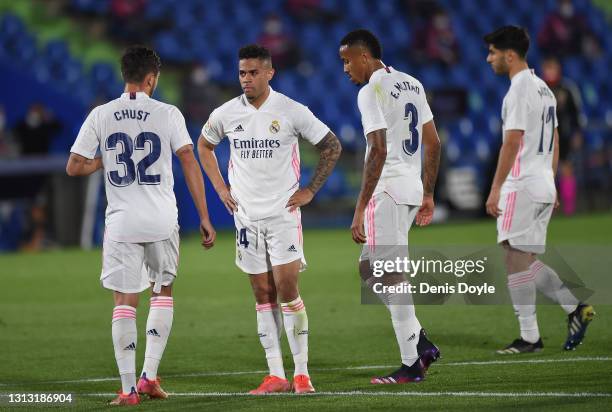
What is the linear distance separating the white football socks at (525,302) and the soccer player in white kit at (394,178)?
110cm

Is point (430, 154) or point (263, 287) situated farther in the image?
point (430, 154)

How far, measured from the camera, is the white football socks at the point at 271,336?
673 centimetres

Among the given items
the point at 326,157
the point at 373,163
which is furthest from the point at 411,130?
the point at 326,157

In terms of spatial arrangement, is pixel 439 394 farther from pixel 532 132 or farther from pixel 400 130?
pixel 532 132

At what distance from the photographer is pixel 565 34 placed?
25.2 meters

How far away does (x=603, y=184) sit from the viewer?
21453 mm

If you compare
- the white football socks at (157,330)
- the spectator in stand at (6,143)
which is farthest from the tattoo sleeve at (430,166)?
the spectator in stand at (6,143)

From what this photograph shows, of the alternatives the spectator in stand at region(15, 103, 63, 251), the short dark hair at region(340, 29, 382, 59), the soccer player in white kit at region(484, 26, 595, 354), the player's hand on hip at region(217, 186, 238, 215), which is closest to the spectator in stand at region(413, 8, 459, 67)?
the spectator in stand at region(15, 103, 63, 251)

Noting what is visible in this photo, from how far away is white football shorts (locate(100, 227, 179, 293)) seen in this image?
21.1 feet

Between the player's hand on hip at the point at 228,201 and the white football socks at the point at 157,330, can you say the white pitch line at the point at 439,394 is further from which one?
the player's hand on hip at the point at 228,201

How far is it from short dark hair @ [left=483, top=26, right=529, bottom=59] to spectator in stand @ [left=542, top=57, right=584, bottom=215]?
5.80 metres

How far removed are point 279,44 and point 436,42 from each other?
3695 mm

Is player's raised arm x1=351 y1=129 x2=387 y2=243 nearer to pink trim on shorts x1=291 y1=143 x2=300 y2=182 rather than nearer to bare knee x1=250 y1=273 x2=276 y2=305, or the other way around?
pink trim on shorts x1=291 y1=143 x2=300 y2=182

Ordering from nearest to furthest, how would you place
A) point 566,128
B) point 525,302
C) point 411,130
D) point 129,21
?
point 411,130, point 525,302, point 566,128, point 129,21
